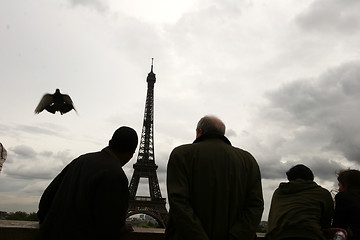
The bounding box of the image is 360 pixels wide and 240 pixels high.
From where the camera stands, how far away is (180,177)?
10.6ft

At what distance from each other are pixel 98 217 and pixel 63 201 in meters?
0.34

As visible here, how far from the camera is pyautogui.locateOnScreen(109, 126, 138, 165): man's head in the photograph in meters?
3.21

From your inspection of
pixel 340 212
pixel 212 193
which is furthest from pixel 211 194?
pixel 340 212

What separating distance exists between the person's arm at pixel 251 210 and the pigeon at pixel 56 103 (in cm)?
267

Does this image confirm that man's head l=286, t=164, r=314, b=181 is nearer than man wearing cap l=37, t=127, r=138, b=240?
No

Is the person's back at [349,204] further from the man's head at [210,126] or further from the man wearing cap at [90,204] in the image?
the man wearing cap at [90,204]

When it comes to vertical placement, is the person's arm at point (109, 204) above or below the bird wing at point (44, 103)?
below

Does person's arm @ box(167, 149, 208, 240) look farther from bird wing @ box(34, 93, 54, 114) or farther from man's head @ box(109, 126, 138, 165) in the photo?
bird wing @ box(34, 93, 54, 114)

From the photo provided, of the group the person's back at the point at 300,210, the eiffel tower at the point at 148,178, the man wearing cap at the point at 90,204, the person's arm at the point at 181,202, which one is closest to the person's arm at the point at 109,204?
the man wearing cap at the point at 90,204

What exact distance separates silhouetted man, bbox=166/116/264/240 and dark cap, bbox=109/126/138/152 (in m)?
0.42

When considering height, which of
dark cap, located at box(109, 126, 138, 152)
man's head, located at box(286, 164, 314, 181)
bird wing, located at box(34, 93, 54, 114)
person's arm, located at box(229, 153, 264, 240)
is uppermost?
bird wing, located at box(34, 93, 54, 114)

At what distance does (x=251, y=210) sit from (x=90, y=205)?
150 cm

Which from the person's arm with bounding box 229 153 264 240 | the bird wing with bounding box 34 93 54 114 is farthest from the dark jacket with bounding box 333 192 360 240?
the bird wing with bounding box 34 93 54 114

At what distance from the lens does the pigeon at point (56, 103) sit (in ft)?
15.2
